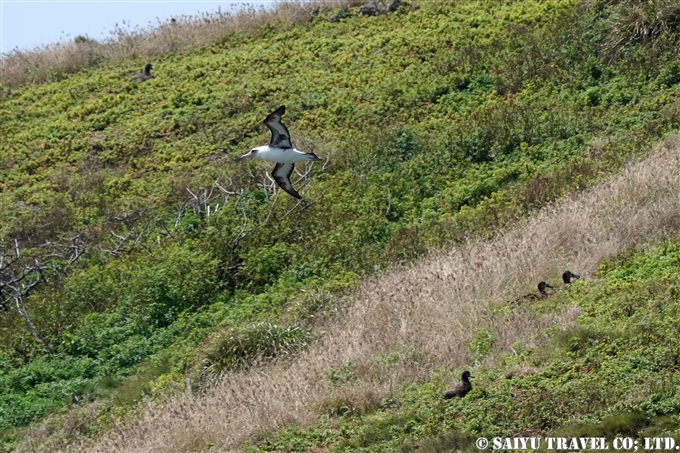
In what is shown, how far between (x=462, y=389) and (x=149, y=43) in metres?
20.3

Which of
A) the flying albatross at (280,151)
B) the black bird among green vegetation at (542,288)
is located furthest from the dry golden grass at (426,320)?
the flying albatross at (280,151)

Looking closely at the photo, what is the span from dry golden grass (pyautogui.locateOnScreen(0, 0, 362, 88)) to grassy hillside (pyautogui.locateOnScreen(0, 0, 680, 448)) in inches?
23.9

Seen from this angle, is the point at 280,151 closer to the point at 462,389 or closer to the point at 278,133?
the point at 278,133

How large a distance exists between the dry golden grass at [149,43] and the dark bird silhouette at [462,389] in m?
18.0

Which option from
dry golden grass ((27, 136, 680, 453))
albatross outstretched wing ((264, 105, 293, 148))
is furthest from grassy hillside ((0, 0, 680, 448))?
albatross outstretched wing ((264, 105, 293, 148))

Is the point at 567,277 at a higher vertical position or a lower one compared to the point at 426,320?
higher

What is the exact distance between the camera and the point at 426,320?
11.8 meters

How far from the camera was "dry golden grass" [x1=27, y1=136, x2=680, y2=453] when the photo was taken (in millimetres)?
10812

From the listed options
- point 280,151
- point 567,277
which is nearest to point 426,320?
point 567,277

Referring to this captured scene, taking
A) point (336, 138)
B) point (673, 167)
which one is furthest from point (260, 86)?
point (673, 167)

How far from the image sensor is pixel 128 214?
19594 millimetres

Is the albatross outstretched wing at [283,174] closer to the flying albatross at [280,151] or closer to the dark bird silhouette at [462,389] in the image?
Result: the flying albatross at [280,151]

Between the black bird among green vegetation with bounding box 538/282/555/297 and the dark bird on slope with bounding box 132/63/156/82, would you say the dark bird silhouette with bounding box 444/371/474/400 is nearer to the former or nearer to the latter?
the black bird among green vegetation with bounding box 538/282/555/297

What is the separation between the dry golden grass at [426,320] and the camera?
1081 centimetres
